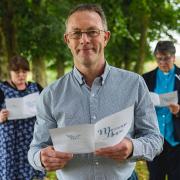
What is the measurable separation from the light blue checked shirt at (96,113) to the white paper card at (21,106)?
229 centimetres

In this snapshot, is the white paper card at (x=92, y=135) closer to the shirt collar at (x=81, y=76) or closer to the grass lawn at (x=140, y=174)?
the shirt collar at (x=81, y=76)

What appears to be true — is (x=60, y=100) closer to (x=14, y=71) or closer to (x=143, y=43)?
(x=14, y=71)

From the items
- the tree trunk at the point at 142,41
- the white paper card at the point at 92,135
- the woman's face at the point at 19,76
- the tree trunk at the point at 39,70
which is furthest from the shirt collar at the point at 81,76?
the tree trunk at the point at 39,70

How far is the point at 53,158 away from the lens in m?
2.20

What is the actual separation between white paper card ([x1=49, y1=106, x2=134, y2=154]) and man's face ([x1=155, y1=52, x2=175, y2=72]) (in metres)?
2.31

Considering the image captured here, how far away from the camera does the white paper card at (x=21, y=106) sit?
4.70 m

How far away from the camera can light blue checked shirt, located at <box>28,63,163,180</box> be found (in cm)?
236

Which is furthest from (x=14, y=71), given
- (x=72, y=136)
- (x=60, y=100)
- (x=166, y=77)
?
(x=72, y=136)

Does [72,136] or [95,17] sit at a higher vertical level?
[95,17]

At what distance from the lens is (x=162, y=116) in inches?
177

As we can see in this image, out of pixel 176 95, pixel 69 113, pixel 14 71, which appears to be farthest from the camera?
pixel 14 71

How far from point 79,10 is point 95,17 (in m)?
0.11

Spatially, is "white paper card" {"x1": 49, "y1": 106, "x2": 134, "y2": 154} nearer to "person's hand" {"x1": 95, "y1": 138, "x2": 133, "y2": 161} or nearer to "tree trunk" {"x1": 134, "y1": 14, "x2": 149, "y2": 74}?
"person's hand" {"x1": 95, "y1": 138, "x2": 133, "y2": 161}

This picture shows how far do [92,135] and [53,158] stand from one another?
0.89 ft
